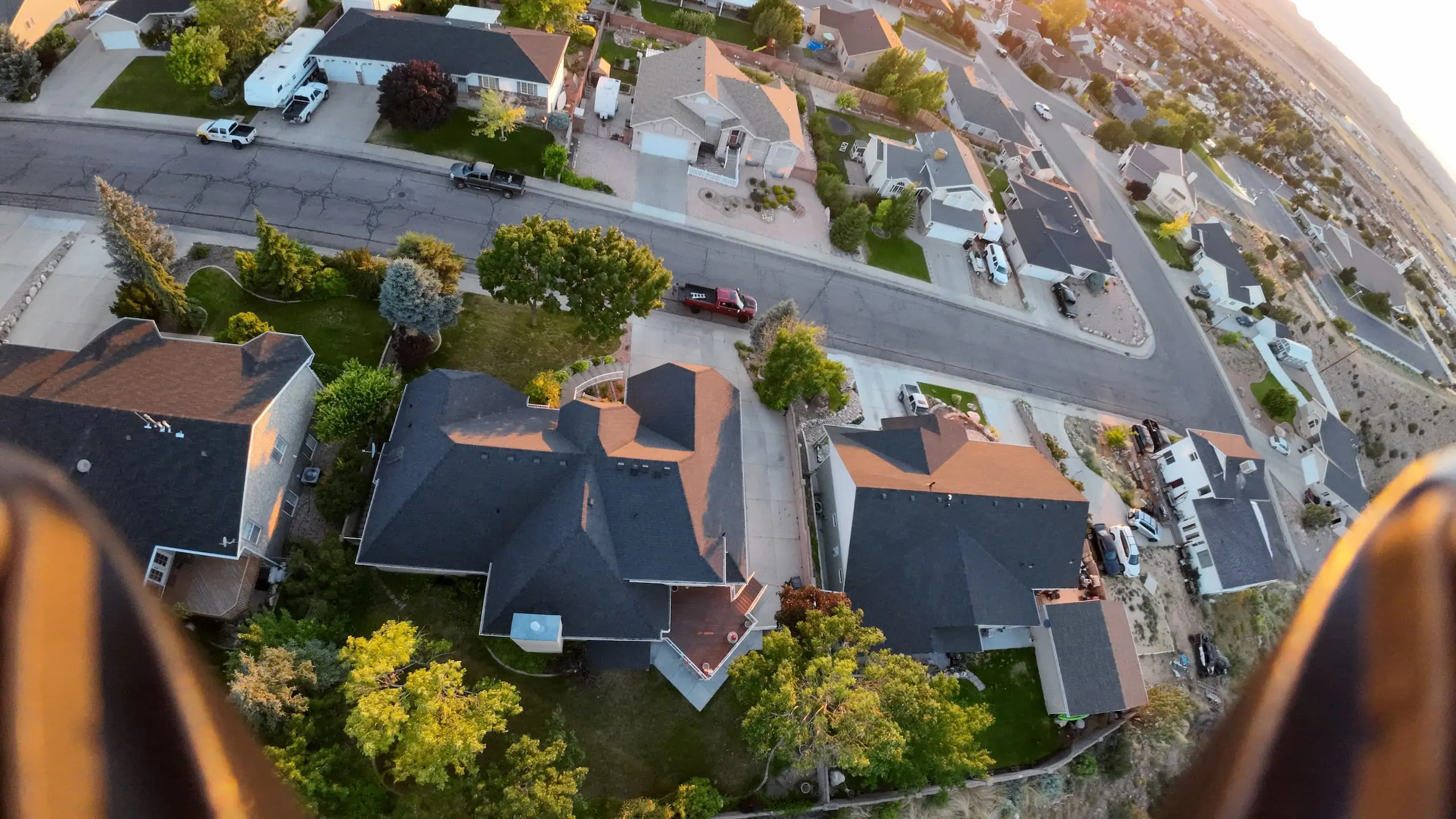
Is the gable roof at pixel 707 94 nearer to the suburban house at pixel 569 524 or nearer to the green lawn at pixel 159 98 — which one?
the green lawn at pixel 159 98

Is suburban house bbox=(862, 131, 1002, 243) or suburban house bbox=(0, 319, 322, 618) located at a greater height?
suburban house bbox=(862, 131, 1002, 243)

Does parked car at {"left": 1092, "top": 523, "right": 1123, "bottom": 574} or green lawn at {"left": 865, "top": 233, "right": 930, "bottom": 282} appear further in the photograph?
green lawn at {"left": 865, "top": 233, "right": 930, "bottom": 282}

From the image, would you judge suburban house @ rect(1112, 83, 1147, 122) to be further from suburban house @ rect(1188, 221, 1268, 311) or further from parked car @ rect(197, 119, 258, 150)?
parked car @ rect(197, 119, 258, 150)

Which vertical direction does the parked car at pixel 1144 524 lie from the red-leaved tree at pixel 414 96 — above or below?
above

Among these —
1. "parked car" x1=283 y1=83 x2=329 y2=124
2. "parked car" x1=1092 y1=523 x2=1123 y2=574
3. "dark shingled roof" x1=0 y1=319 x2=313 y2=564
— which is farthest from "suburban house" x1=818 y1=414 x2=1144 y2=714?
"parked car" x1=283 y1=83 x2=329 y2=124

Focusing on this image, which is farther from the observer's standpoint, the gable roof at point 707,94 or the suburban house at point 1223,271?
the suburban house at point 1223,271

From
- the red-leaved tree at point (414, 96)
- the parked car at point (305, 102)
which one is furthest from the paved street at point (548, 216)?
the red-leaved tree at point (414, 96)

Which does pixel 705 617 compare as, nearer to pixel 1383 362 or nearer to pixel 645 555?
pixel 645 555
